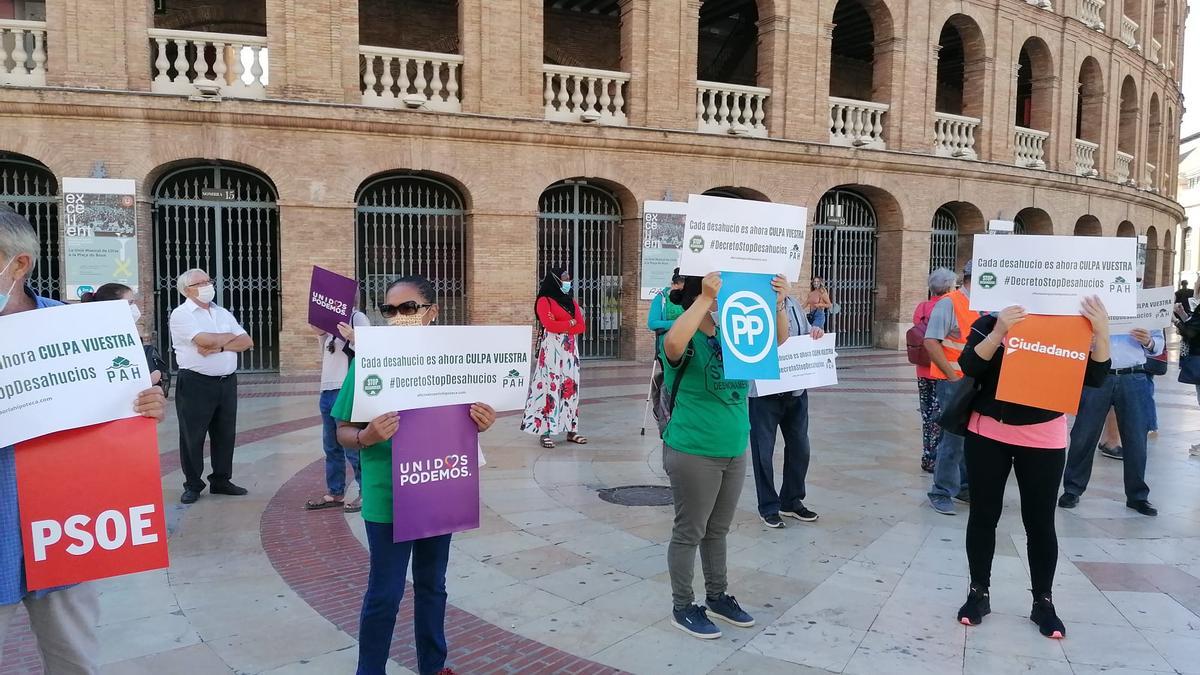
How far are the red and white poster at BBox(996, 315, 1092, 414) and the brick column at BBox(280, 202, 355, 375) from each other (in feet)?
41.7

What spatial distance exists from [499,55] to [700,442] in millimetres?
13688

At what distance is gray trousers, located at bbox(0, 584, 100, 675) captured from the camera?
2.74 meters

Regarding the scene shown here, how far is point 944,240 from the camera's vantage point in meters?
22.1

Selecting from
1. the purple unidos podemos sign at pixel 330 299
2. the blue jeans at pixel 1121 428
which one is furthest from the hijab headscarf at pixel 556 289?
the blue jeans at pixel 1121 428

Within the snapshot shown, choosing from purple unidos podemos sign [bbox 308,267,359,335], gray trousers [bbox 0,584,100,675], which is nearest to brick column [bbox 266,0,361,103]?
purple unidos podemos sign [bbox 308,267,359,335]

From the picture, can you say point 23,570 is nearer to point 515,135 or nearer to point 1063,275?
point 1063,275

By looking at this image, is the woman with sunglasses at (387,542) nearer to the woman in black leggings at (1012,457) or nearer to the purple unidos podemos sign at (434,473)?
the purple unidos podemos sign at (434,473)

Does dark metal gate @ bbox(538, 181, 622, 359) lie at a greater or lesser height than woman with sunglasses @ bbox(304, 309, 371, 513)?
greater

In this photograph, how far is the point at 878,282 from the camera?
20.9 metres

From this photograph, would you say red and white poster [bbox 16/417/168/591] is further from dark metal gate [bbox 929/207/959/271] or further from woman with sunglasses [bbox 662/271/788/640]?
dark metal gate [bbox 929/207/959/271]

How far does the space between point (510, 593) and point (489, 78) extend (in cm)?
1304

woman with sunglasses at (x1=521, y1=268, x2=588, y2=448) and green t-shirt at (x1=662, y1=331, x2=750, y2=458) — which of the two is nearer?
green t-shirt at (x1=662, y1=331, x2=750, y2=458)

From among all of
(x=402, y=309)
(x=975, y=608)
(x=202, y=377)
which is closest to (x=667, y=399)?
(x=402, y=309)

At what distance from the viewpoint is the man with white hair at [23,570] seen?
2590 mm
